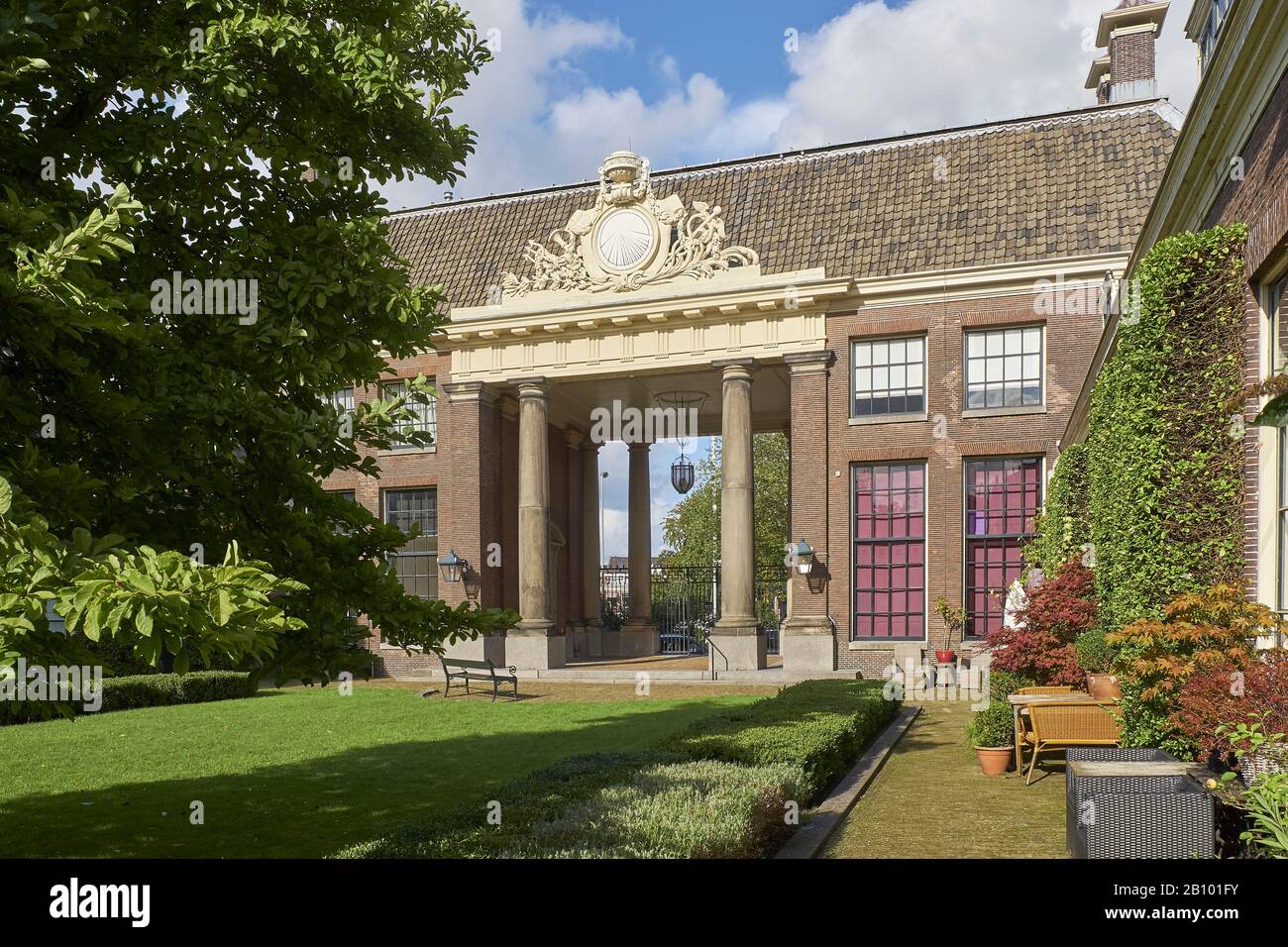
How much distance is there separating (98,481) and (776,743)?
7328 millimetres

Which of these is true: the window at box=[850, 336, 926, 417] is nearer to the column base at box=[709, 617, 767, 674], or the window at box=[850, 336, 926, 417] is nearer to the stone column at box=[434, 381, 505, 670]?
the column base at box=[709, 617, 767, 674]

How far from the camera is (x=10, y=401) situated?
17.0ft

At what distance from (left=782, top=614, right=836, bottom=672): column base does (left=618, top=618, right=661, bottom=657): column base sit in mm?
9151

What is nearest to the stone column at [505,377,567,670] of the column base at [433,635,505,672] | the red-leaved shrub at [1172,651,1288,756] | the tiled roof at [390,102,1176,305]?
the column base at [433,635,505,672]

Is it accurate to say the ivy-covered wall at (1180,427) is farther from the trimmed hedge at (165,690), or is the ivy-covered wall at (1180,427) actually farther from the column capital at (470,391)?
the column capital at (470,391)

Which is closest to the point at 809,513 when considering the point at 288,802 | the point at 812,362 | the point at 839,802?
the point at 812,362

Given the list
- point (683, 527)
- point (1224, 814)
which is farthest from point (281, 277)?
point (683, 527)

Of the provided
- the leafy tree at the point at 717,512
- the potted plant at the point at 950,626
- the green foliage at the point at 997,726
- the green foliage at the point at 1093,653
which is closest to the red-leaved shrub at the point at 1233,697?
the green foliage at the point at 997,726

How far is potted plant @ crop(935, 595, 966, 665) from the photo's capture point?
24.0m

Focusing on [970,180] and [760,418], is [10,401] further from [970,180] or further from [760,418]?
[760,418]

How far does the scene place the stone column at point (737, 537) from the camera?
25.9m

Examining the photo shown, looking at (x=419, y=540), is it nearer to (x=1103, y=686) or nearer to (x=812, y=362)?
(x=812, y=362)

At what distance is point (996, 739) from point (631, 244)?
18.9 metres

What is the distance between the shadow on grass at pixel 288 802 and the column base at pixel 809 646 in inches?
387
